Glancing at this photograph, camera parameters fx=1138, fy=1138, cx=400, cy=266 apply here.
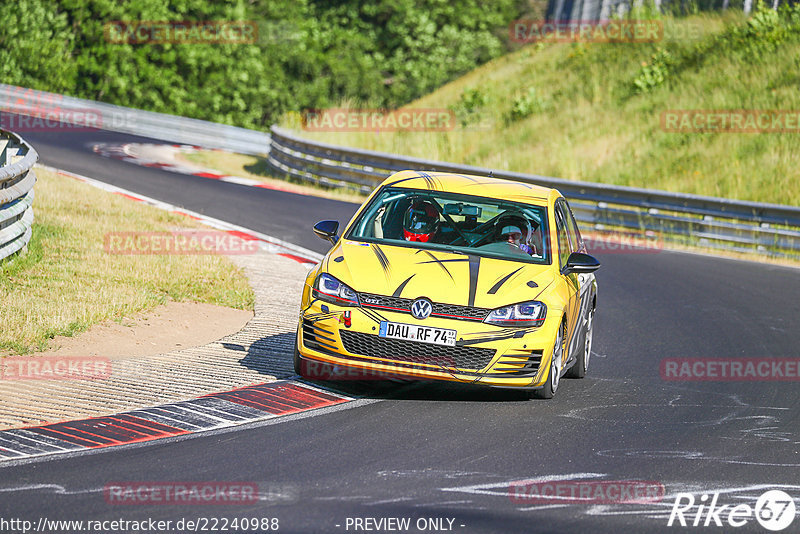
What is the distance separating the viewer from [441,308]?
8.16 meters

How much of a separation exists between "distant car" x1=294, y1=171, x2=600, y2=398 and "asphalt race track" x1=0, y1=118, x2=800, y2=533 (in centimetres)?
37

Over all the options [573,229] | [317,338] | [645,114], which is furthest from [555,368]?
[645,114]

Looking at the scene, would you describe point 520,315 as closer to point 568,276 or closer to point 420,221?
point 568,276

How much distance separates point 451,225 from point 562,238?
1.01m

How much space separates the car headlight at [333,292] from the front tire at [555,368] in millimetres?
1576

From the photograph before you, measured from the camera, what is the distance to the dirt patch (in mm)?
9758

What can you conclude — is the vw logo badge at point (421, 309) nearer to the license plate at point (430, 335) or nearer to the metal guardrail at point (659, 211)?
the license plate at point (430, 335)

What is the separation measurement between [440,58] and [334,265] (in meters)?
56.5

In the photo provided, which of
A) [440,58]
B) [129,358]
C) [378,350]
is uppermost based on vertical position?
[440,58]

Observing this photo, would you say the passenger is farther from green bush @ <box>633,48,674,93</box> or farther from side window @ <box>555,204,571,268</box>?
green bush @ <box>633,48,674,93</box>

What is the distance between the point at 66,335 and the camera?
991cm

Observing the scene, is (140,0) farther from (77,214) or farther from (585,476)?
(585,476)

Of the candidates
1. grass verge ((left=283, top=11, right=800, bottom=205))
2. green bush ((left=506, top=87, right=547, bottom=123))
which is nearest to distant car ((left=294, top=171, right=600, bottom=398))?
grass verge ((left=283, top=11, right=800, bottom=205))

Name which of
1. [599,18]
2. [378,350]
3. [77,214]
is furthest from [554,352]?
[599,18]
